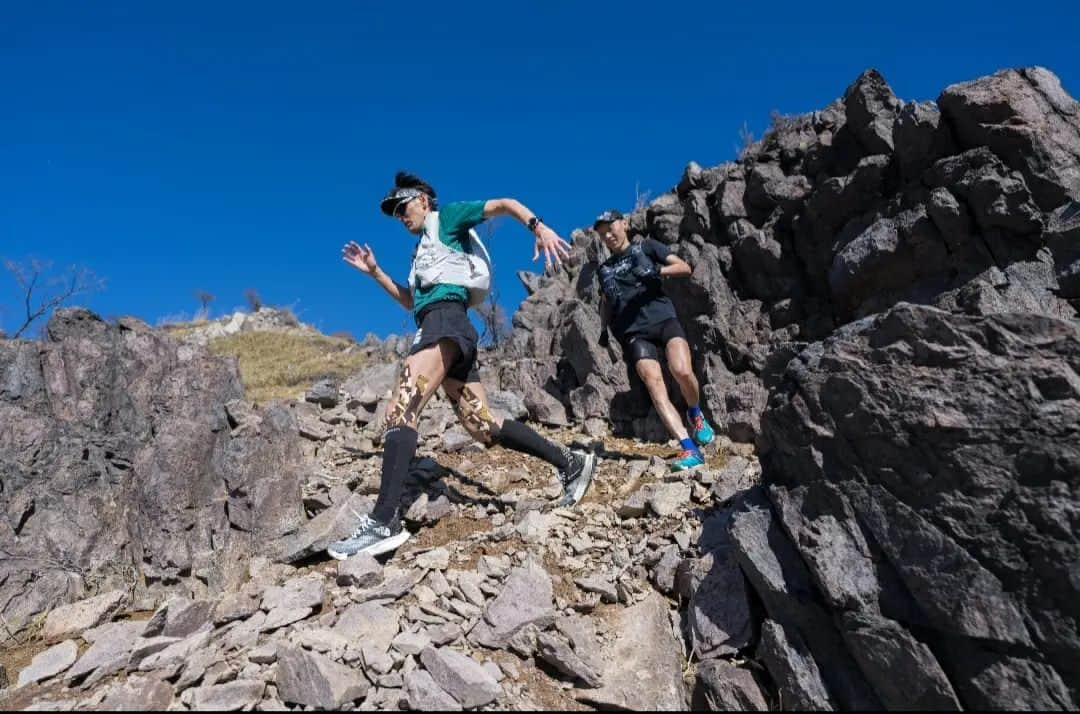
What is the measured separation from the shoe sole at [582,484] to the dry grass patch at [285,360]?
6.36m

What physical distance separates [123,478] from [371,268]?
10.0 ft

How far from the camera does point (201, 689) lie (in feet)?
10.3

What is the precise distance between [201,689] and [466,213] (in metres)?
3.72

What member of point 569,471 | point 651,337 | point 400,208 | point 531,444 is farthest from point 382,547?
point 651,337

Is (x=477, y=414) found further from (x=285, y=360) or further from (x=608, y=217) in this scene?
(x=285, y=360)

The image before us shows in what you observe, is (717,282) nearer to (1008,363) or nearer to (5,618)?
(1008,363)

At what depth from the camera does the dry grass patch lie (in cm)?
1304

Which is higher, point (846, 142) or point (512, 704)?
→ point (846, 142)

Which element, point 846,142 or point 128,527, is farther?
point 846,142

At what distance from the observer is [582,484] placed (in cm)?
556

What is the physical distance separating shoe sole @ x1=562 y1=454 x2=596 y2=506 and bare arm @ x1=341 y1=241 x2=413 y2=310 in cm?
219

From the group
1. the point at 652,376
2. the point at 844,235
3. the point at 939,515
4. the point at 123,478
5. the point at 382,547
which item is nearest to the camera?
the point at 939,515

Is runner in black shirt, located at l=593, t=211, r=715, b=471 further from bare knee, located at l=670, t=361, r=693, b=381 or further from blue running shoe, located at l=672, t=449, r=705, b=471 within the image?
blue running shoe, located at l=672, t=449, r=705, b=471

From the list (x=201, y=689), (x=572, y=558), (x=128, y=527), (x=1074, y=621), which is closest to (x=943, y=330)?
(x=1074, y=621)
